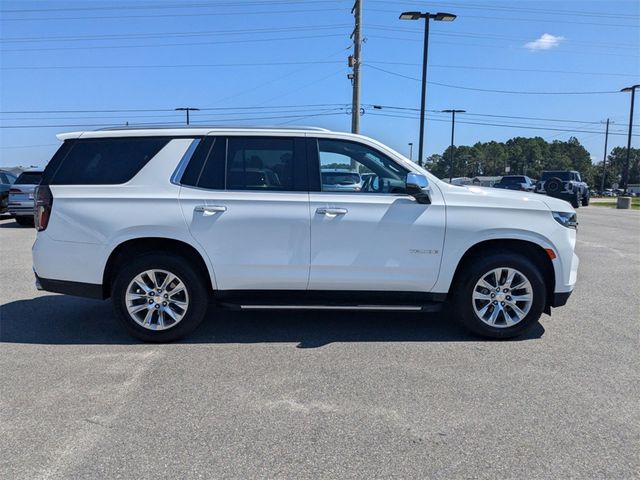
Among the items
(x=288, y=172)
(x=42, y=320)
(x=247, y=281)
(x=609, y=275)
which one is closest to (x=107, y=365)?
(x=247, y=281)

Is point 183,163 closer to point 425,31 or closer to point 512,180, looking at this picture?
point 425,31

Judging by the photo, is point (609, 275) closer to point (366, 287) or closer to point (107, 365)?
point (366, 287)

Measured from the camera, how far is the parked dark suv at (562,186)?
24728mm

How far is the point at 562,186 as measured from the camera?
25328mm

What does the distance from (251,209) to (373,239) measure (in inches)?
45.8

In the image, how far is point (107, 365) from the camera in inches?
167

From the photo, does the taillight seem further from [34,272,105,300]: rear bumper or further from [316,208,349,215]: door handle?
[316,208,349,215]: door handle

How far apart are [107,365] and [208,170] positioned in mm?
1943

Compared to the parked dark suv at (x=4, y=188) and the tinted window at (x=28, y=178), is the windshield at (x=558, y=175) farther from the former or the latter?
the parked dark suv at (x=4, y=188)

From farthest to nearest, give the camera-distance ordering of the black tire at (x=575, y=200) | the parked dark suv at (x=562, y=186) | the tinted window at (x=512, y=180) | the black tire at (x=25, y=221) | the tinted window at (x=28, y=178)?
the tinted window at (x=512, y=180) < the black tire at (x=575, y=200) < the parked dark suv at (x=562, y=186) < the black tire at (x=25, y=221) < the tinted window at (x=28, y=178)

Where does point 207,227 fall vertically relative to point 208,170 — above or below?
below

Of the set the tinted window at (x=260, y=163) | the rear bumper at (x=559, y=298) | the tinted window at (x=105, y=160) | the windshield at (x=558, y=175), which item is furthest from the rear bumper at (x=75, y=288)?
the windshield at (x=558, y=175)

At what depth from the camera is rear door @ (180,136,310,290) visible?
4.67m

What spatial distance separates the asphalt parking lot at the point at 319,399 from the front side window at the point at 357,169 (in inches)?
57.2
